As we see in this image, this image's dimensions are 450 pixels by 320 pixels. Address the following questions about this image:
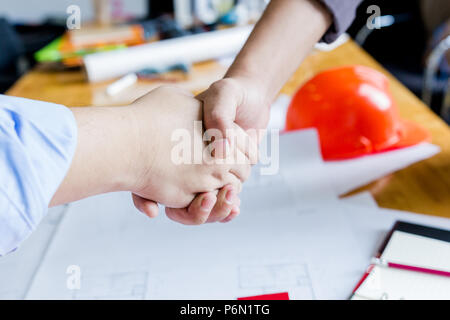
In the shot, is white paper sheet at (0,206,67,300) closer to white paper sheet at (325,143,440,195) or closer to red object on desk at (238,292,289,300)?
→ red object on desk at (238,292,289,300)

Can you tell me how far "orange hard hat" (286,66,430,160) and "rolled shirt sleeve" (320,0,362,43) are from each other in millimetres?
82

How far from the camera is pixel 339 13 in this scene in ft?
2.17

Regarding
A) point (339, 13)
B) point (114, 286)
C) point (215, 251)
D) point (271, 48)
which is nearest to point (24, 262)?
point (114, 286)

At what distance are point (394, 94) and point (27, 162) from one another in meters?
0.75

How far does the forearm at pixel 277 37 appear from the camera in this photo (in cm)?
66

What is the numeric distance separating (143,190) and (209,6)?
1111mm

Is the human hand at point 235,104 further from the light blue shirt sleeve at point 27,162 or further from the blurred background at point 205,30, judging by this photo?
the blurred background at point 205,30

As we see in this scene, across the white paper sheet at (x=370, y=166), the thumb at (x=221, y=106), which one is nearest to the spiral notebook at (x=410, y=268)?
the white paper sheet at (x=370, y=166)

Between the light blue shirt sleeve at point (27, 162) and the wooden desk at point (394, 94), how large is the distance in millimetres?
418

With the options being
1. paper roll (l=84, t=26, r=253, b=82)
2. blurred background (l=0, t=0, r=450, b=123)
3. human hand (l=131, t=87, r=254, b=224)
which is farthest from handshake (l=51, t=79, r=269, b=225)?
blurred background (l=0, t=0, r=450, b=123)

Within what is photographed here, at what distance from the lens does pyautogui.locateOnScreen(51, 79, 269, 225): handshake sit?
0.46 m

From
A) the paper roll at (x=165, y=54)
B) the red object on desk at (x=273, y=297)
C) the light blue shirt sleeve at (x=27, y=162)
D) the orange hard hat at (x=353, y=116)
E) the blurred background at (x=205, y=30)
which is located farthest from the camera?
the blurred background at (x=205, y=30)

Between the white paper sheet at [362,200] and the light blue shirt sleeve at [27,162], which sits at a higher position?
the light blue shirt sleeve at [27,162]
